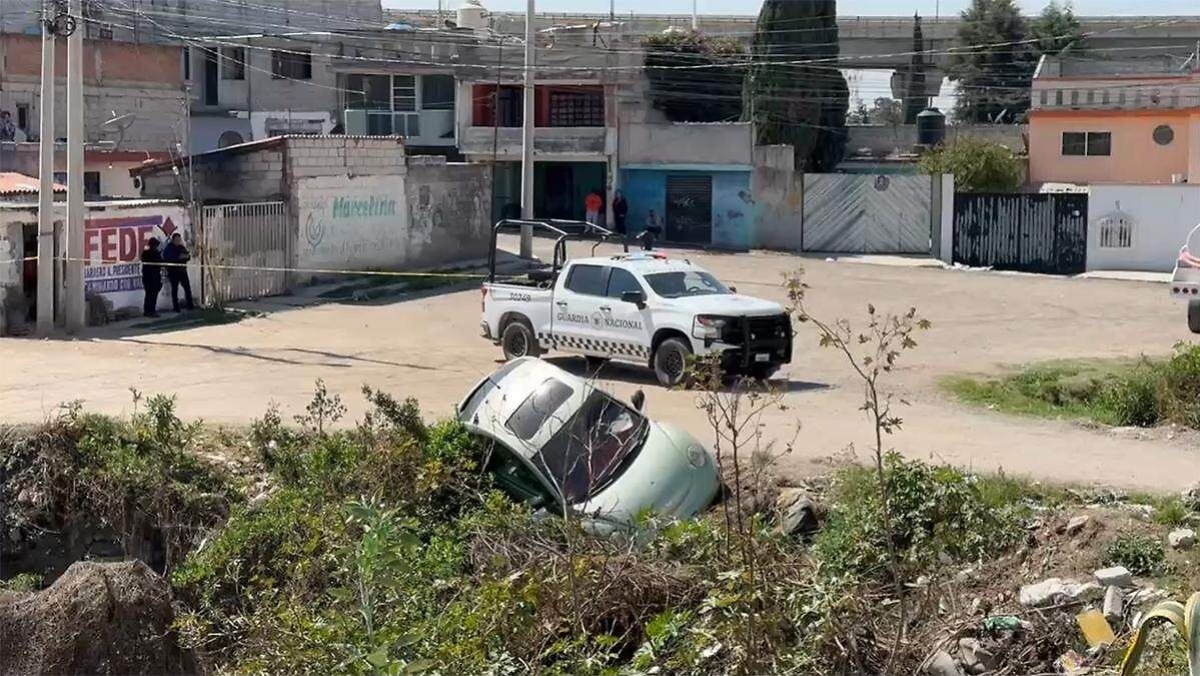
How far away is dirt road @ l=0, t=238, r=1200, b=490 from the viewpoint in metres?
15.7

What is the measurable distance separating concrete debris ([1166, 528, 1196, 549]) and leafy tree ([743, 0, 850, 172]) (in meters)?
34.8

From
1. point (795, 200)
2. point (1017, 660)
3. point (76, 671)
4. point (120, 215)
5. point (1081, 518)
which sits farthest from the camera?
point (795, 200)

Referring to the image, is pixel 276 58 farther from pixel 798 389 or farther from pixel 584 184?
pixel 798 389

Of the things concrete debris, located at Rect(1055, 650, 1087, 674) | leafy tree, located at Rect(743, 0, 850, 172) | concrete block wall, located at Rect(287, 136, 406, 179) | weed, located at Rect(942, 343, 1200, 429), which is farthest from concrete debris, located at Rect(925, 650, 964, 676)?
leafy tree, located at Rect(743, 0, 850, 172)

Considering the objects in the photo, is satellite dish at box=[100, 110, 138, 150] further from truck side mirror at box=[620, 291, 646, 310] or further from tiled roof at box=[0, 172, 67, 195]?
truck side mirror at box=[620, 291, 646, 310]

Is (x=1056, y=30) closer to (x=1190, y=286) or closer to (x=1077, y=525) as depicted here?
(x=1190, y=286)

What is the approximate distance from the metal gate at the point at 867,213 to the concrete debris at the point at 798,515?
28.6 m

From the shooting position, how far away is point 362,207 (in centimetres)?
3409

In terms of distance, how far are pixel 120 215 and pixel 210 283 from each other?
2145mm

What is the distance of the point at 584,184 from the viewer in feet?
162

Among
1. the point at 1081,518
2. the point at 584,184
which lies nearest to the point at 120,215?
the point at 1081,518

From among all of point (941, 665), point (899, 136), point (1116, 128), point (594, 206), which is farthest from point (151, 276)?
point (899, 136)

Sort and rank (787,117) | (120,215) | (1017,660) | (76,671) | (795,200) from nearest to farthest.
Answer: (1017,660) < (76,671) < (120,215) < (795,200) < (787,117)

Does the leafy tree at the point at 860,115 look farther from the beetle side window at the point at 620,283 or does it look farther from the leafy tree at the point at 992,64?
the beetle side window at the point at 620,283
